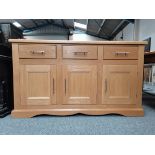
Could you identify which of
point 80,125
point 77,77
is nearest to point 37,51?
point 77,77

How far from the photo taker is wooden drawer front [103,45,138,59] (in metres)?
1.41

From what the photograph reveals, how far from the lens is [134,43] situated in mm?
1399

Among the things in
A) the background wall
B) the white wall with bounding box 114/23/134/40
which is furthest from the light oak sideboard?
the white wall with bounding box 114/23/134/40

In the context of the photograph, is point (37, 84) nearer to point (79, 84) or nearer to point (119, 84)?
point (79, 84)

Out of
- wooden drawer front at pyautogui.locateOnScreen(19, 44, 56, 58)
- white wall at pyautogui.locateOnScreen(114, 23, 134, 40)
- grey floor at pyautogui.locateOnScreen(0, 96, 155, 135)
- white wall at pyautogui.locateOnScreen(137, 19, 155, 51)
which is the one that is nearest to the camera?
grey floor at pyautogui.locateOnScreen(0, 96, 155, 135)

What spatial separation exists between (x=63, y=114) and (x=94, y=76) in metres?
0.46

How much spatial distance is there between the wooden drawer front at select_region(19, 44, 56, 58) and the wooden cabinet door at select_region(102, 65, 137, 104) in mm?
507

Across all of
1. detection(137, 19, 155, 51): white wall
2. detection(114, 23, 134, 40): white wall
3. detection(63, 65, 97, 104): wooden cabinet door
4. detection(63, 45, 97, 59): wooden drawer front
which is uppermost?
detection(114, 23, 134, 40): white wall

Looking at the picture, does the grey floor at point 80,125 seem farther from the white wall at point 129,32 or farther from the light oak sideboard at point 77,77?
the white wall at point 129,32

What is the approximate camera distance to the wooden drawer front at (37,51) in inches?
53.6

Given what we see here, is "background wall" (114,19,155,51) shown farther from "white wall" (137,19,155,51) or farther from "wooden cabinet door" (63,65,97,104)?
"wooden cabinet door" (63,65,97,104)

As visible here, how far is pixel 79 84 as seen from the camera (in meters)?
1.42
